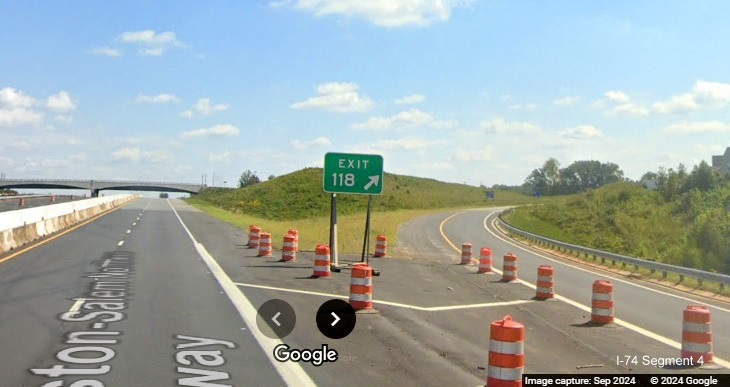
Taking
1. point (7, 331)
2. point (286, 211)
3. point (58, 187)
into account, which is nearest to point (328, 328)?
point (7, 331)

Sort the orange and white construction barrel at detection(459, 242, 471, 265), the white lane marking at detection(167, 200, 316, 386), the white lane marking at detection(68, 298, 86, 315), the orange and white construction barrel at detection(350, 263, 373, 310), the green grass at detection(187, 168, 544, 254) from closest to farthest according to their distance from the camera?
the white lane marking at detection(167, 200, 316, 386)
the white lane marking at detection(68, 298, 86, 315)
the orange and white construction barrel at detection(350, 263, 373, 310)
the orange and white construction barrel at detection(459, 242, 471, 265)
the green grass at detection(187, 168, 544, 254)

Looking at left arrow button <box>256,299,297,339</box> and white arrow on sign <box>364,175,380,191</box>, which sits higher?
white arrow on sign <box>364,175,380,191</box>

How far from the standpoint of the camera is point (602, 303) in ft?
48.1

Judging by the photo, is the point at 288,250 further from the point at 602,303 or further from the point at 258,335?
the point at 258,335

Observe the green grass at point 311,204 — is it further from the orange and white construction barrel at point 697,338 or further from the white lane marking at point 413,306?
the orange and white construction barrel at point 697,338

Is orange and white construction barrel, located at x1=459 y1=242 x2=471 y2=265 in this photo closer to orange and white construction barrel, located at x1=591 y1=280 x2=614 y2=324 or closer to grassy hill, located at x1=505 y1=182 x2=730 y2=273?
orange and white construction barrel, located at x1=591 y1=280 x2=614 y2=324

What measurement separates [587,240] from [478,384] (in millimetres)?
57870

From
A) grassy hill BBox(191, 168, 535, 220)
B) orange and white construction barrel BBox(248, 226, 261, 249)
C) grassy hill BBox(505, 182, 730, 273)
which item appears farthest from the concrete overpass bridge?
orange and white construction barrel BBox(248, 226, 261, 249)

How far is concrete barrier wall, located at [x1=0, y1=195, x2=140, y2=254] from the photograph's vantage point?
26.8 m

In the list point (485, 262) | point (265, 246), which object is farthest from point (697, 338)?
point (265, 246)

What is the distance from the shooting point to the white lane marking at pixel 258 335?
29.6 ft

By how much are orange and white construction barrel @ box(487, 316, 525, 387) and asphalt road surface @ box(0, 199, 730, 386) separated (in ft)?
2.81

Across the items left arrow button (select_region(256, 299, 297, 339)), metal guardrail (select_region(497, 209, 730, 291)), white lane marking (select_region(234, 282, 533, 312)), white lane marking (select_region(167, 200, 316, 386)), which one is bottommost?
white lane marking (select_region(234, 282, 533, 312))

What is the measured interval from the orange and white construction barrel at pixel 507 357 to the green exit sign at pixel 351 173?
15.5 metres
